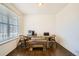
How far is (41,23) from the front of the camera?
8000 millimetres

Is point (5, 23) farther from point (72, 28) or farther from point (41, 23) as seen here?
point (41, 23)

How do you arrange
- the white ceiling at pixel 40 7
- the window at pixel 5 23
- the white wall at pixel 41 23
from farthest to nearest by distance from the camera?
the white wall at pixel 41 23 → the white ceiling at pixel 40 7 → the window at pixel 5 23

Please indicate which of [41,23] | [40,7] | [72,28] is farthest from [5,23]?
[41,23]

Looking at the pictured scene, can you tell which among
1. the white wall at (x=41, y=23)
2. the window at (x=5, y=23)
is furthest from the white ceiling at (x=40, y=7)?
the white wall at (x=41, y=23)

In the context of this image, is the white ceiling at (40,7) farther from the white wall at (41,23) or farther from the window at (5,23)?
the white wall at (41,23)

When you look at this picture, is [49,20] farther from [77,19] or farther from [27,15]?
[77,19]

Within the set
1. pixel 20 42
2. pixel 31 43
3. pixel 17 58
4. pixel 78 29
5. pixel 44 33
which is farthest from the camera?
pixel 44 33

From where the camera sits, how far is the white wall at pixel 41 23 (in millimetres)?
7991

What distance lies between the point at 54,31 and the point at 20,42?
315 centimetres

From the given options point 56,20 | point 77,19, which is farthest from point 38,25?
point 77,19

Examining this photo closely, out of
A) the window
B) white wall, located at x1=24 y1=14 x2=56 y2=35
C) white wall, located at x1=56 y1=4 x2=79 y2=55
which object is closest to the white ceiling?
white wall, located at x1=56 y1=4 x2=79 y2=55

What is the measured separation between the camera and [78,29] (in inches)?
146

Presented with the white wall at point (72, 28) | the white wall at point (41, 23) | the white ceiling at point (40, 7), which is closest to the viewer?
the white wall at point (72, 28)

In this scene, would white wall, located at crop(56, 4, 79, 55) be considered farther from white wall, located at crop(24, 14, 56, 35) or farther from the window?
the window
